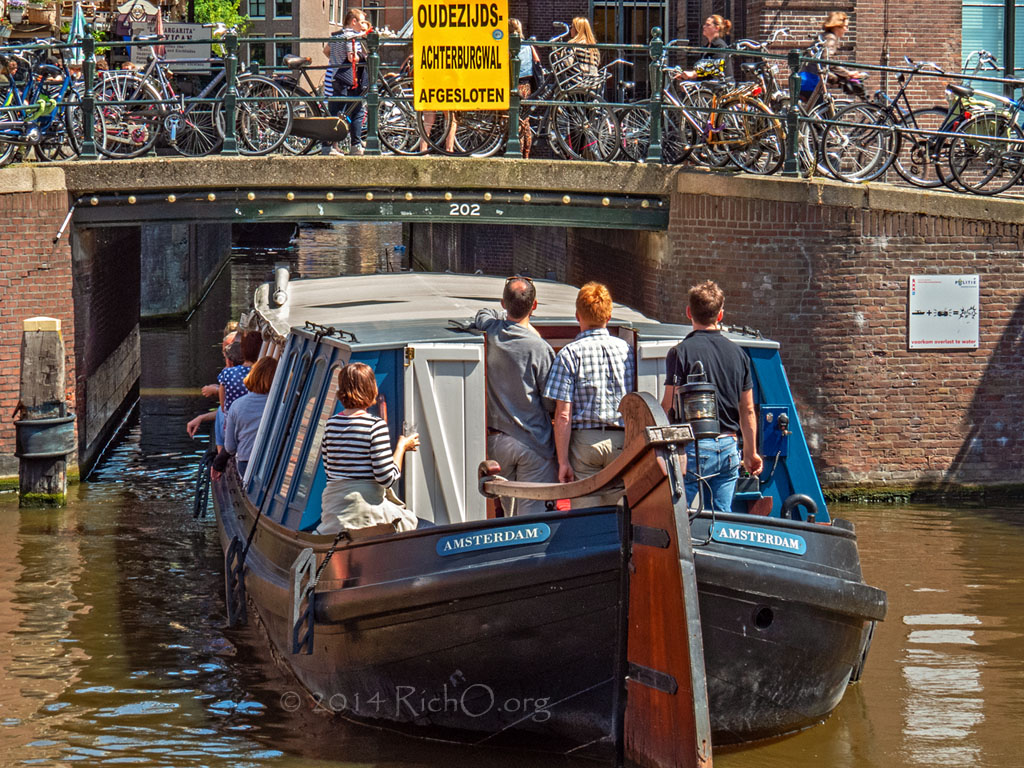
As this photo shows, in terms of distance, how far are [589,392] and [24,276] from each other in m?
8.45

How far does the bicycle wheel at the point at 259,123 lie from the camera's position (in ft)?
48.8

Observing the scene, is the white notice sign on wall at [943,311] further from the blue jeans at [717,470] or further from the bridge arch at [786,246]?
the blue jeans at [717,470]

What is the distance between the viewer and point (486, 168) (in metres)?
14.8

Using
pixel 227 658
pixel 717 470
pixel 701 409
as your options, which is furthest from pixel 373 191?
pixel 701 409

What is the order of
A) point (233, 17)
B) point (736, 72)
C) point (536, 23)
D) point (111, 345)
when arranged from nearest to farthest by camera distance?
point (111, 345), point (736, 72), point (536, 23), point (233, 17)

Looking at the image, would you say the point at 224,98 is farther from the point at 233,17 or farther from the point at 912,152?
the point at 233,17

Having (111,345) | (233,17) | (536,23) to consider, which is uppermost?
(233,17)

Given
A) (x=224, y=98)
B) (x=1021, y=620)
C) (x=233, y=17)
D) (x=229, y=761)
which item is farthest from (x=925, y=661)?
(x=233, y=17)

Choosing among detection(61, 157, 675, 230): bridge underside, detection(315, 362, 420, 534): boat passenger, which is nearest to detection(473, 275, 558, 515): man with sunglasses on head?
detection(315, 362, 420, 534): boat passenger

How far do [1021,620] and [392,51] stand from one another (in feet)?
77.3

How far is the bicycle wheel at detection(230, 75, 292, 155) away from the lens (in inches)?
586

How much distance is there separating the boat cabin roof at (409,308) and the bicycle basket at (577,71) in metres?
3.37

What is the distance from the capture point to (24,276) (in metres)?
14.2

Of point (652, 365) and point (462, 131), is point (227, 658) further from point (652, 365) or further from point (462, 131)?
point (462, 131)
